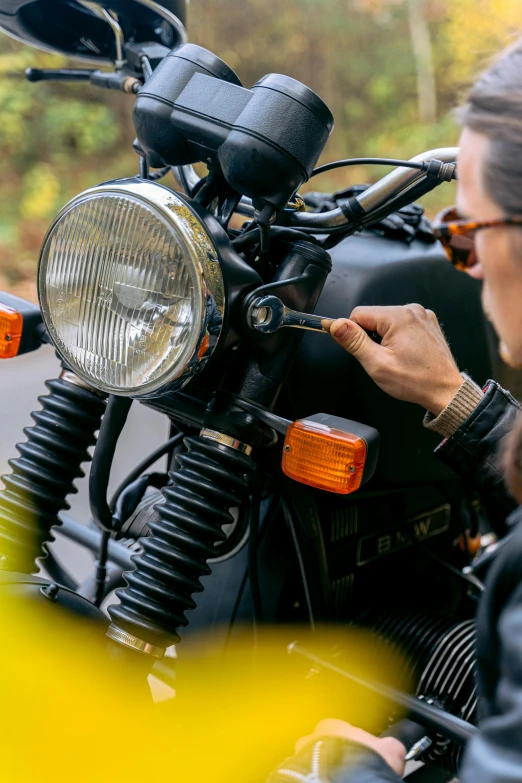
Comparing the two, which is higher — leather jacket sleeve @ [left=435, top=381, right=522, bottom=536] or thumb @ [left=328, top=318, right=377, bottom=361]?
thumb @ [left=328, top=318, right=377, bottom=361]

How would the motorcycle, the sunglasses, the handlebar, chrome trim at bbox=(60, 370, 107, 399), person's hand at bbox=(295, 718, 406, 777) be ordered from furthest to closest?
chrome trim at bbox=(60, 370, 107, 399)
the handlebar
the motorcycle
person's hand at bbox=(295, 718, 406, 777)
the sunglasses

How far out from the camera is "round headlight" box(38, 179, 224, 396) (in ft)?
3.75

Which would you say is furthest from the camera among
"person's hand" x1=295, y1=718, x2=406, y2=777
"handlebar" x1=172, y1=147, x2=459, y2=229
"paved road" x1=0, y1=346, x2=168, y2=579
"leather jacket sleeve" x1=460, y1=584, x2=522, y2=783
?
"paved road" x1=0, y1=346, x2=168, y2=579

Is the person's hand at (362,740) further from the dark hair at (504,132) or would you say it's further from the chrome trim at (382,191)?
the chrome trim at (382,191)

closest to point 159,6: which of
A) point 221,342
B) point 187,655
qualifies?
point 221,342

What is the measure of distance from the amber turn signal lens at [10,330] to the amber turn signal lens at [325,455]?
584 millimetres

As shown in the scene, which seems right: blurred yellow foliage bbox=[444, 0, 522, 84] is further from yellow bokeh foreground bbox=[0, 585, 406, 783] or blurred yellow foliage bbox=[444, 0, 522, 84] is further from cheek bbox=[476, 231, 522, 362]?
cheek bbox=[476, 231, 522, 362]

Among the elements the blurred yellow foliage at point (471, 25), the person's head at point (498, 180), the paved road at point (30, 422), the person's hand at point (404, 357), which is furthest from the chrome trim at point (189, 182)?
the blurred yellow foliage at point (471, 25)

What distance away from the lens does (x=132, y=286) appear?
120cm

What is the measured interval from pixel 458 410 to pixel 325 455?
0.86ft

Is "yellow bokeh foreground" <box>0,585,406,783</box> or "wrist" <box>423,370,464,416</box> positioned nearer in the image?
"yellow bokeh foreground" <box>0,585,406,783</box>

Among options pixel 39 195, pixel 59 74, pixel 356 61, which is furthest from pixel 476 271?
pixel 356 61

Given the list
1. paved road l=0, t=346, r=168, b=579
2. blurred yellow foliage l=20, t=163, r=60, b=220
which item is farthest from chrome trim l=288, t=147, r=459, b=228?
blurred yellow foliage l=20, t=163, r=60, b=220

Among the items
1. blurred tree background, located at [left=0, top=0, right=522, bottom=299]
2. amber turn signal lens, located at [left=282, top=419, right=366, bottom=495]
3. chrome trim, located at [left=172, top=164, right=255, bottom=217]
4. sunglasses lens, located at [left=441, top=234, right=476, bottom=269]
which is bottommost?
amber turn signal lens, located at [left=282, top=419, right=366, bottom=495]
